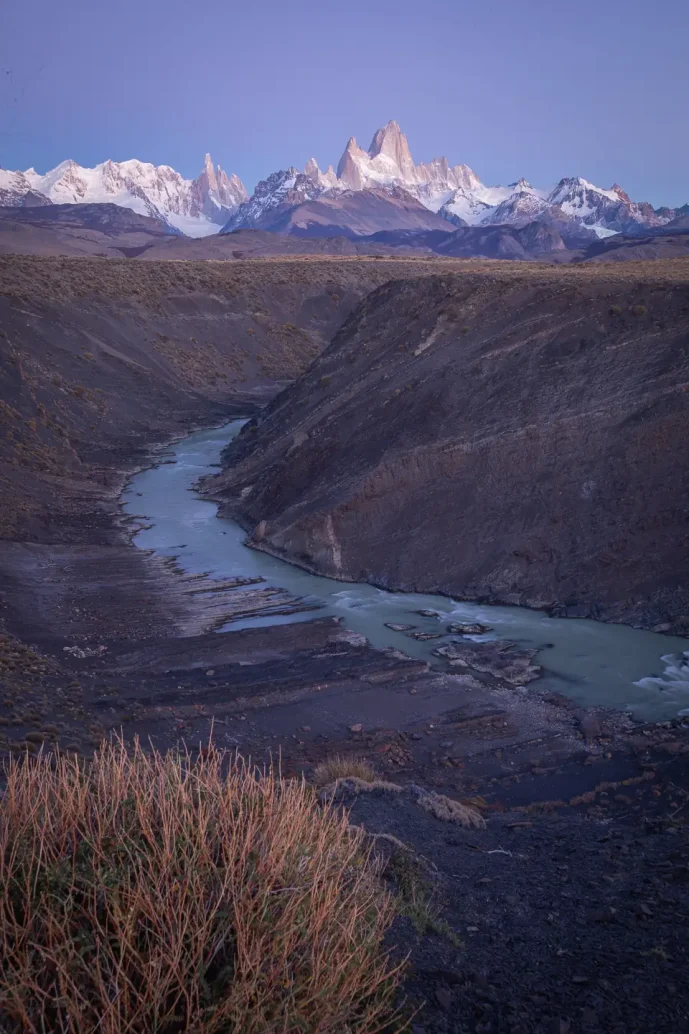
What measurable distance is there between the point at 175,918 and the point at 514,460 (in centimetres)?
1656

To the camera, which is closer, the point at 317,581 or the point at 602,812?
the point at 602,812

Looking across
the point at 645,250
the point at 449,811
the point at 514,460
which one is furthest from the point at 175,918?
the point at 645,250

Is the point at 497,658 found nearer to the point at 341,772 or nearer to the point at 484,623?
the point at 484,623

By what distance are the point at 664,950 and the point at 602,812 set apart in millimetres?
3985

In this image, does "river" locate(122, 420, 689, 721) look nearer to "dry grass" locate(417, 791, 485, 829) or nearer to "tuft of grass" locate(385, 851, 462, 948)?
"dry grass" locate(417, 791, 485, 829)

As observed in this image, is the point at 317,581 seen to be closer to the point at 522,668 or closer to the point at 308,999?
the point at 522,668

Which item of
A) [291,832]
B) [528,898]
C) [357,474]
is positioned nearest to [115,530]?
[357,474]

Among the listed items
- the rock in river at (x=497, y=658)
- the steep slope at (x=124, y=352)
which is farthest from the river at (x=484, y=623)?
the steep slope at (x=124, y=352)

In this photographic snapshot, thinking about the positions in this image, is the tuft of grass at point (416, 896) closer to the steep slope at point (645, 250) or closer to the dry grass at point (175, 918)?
the dry grass at point (175, 918)

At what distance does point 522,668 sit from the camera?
544 inches

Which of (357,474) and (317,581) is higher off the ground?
(357,474)

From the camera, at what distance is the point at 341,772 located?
9.67 m

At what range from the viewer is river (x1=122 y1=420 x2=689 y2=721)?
13.0 meters

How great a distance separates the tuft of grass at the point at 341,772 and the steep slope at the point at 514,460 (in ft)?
24.0
